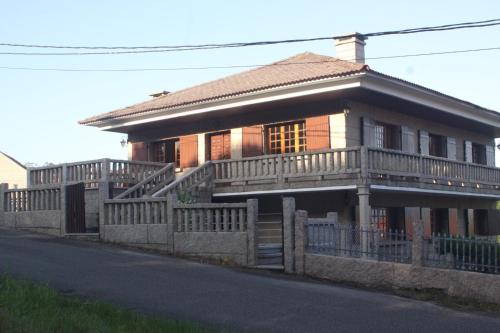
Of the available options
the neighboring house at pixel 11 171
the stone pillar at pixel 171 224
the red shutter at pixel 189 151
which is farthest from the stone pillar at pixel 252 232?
the neighboring house at pixel 11 171

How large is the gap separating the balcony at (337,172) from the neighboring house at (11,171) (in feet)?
116

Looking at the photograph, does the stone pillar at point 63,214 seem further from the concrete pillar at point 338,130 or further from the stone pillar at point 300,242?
the concrete pillar at point 338,130

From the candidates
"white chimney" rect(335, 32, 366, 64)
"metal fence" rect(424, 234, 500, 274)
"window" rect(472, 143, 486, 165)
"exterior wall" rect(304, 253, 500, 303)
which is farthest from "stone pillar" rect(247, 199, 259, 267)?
"window" rect(472, 143, 486, 165)

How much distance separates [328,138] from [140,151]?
987cm

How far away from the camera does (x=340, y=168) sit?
1902cm

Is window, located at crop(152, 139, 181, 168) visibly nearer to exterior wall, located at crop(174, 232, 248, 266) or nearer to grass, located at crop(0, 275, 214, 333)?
exterior wall, located at crop(174, 232, 248, 266)

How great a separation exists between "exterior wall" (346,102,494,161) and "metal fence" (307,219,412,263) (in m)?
6.71

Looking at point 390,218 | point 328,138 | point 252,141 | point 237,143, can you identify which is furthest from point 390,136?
point 237,143

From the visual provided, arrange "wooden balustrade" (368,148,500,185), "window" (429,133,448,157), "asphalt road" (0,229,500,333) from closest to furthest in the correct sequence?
"asphalt road" (0,229,500,333)
"wooden balustrade" (368,148,500,185)
"window" (429,133,448,157)

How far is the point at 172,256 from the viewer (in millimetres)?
15719

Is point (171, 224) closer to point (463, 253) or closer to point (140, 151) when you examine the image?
point (463, 253)

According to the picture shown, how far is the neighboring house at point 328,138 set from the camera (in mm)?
19625

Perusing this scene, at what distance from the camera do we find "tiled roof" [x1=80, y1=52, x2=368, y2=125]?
20297 millimetres

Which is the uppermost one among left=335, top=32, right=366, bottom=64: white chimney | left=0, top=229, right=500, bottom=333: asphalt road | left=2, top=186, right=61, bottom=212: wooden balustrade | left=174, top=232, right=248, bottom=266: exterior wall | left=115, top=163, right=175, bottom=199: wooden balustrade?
left=335, top=32, right=366, bottom=64: white chimney
